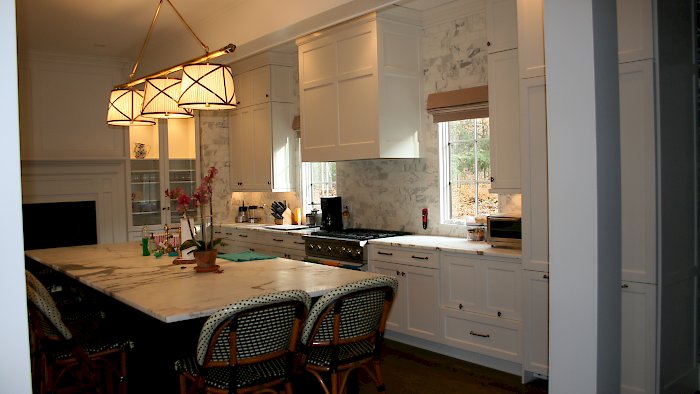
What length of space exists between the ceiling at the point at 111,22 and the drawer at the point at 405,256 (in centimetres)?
Answer: 202

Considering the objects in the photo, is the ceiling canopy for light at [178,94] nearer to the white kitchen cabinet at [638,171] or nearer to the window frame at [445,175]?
the window frame at [445,175]

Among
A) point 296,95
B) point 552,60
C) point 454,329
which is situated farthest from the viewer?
point 296,95

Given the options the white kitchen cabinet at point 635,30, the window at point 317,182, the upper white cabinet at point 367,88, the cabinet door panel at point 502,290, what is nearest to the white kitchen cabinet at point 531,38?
the white kitchen cabinet at point 635,30

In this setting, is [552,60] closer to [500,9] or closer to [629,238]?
[629,238]

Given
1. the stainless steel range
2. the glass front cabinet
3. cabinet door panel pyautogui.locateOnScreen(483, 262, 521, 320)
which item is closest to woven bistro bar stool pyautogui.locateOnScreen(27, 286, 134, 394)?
the stainless steel range

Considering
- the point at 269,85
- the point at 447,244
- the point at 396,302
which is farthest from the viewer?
the point at 269,85

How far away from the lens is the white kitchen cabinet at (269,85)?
6531 mm

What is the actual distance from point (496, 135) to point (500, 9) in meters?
0.88

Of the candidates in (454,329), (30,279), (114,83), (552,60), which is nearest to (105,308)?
(30,279)

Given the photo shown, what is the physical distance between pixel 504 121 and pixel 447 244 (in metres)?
1.05

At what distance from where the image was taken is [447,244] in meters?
Result: 4.50

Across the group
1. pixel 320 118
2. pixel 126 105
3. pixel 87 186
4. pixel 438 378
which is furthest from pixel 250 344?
pixel 87 186

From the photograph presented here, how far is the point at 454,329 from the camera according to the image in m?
4.36

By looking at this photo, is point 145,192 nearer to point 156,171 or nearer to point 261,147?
point 156,171
